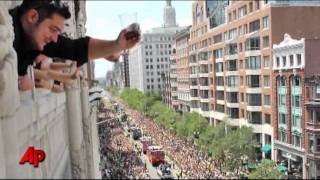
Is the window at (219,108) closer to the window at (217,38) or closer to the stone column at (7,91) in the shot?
the window at (217,38)

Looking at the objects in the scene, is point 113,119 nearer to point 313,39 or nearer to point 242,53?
point 313,39

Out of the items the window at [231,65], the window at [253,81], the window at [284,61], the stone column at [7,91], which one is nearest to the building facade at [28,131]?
the stone column at [7,91]

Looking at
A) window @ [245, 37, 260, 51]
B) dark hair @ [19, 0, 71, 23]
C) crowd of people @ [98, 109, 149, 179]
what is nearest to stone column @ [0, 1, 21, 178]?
dark hair @ [19, 0, 71, 23]

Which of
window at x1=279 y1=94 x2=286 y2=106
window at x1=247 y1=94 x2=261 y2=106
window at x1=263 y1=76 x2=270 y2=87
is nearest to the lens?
window at x1=279 y1=94 x2=286 y2=106

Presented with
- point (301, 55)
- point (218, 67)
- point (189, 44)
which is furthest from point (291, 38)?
point (189, 44)

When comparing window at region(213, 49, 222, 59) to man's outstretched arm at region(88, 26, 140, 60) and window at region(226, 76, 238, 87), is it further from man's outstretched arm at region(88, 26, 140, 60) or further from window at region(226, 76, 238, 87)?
man's outstretched arm at region(88, 26, 140, 60)

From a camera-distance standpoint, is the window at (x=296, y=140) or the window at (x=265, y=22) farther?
the window at (x=265, y=22)

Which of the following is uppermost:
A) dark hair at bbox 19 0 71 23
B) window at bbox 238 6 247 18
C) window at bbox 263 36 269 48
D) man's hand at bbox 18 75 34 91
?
window at bbox 238 6 247 18

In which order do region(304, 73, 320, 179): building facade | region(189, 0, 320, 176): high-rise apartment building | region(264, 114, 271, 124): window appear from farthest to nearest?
region(264, 114, 271, 124): window, region(189, 0, 320, 176): high-rise apartment building, region(304, 73, 320, 179): building facade
